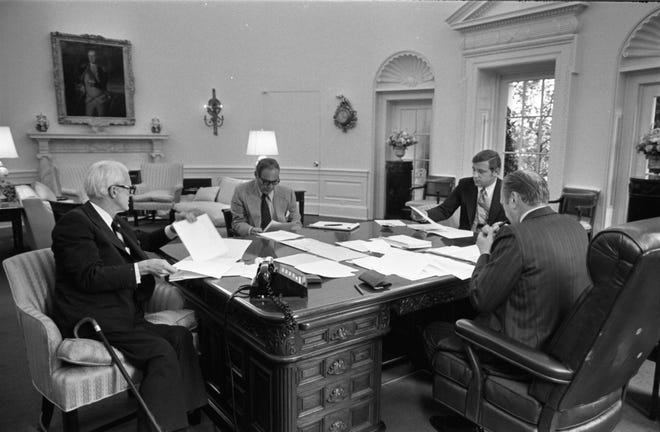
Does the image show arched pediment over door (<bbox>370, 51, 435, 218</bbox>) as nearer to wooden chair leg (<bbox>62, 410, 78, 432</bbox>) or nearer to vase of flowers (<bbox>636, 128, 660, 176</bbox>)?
vase of flowers (<bbox>636, 128, 660, 176</bbox>)

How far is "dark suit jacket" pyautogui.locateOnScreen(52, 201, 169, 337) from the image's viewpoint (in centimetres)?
187

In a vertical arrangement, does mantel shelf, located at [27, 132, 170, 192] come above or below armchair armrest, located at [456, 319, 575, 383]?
above

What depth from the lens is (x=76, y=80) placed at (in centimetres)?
749

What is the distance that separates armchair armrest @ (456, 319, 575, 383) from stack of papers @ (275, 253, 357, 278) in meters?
0.54

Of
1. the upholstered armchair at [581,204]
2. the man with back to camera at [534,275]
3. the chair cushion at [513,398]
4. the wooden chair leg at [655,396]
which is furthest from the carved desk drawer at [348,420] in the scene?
the upholstered armchair at [581,204]

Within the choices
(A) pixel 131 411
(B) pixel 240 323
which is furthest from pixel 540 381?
(A) pixel 131 411

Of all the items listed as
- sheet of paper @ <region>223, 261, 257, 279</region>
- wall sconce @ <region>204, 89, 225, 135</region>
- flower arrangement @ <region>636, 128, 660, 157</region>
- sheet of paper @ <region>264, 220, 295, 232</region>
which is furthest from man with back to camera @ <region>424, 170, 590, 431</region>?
wall sconce @ <region>204, 89, 225, 135</region>

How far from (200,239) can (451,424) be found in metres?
1.44

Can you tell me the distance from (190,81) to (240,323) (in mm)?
7119

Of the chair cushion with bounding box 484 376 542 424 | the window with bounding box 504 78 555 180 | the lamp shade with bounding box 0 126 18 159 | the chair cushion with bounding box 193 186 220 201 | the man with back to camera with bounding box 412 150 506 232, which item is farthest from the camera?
the chair cushion with bounding box 193 186 220 201

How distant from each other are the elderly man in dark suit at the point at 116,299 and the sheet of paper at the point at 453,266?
1136 millimetres

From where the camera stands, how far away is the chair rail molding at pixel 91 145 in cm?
728

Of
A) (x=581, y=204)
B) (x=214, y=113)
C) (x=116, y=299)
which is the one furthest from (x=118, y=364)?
(x=214, y=113)

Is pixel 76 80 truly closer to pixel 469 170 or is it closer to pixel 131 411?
pixel 469 170
